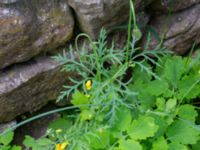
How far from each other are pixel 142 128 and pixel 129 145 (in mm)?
110

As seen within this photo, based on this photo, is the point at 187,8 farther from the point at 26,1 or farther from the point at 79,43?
the point at 26,1

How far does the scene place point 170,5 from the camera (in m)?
2.38

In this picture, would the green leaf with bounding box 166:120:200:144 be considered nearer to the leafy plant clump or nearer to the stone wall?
the leafy plant clump

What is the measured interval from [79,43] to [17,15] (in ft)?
1.41

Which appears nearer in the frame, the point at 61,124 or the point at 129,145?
the point at 129,145

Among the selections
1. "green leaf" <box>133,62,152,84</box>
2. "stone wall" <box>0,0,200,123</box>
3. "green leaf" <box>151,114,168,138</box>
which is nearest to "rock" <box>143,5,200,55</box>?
"stone wall" <box>0,0,200,123</box>

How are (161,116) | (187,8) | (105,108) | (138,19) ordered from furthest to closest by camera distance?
1. (187,8)
2. (138,19)
3. (161,116)
4. (105,108)

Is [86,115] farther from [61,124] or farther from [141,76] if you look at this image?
[141,76]

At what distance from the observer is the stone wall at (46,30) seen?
1.96 meters

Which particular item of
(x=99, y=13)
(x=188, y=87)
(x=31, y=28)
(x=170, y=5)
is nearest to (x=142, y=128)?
(x=188, y=87)

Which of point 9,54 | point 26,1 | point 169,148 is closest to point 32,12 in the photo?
point 26,1

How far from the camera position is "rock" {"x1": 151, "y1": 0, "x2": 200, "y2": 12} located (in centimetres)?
238

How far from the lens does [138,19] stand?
2316mm

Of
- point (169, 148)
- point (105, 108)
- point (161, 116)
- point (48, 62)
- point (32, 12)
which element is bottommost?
point (169, 148)
